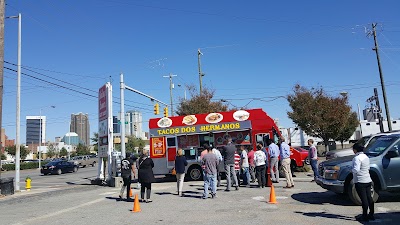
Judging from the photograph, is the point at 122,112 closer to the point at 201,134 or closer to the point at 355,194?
the point at 201,134

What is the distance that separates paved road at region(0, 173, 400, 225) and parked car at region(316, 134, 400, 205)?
0.45 metres

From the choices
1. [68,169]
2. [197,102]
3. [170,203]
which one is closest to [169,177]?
[170,203]

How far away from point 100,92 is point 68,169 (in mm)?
20203

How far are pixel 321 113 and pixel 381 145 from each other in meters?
26.1

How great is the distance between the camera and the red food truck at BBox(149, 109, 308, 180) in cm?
1778

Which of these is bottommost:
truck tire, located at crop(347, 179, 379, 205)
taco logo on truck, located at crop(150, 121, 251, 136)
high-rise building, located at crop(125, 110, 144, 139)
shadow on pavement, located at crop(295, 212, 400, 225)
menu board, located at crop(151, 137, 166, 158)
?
shadow on pavement, located at crop(295, 212, 400, 225)

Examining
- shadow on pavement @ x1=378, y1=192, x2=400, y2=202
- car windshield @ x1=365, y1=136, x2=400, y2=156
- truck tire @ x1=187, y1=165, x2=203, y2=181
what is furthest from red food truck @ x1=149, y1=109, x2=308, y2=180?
car windshield @ x1=365, y1=136, x2=400, y2=156

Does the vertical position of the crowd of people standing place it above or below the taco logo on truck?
below

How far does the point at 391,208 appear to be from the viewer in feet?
29.5

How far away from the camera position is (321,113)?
1383 inches

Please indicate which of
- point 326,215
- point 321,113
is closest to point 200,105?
point 321,113

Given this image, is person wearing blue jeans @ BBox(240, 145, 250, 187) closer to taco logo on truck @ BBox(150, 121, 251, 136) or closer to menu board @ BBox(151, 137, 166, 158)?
taco logo on truck @ BBox(150, 121, 251, 136)

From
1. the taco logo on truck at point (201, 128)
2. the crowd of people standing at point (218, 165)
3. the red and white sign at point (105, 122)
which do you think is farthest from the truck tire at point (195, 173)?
the red and white sign at point (105, 122)

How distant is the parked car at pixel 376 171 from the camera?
9352 mm
